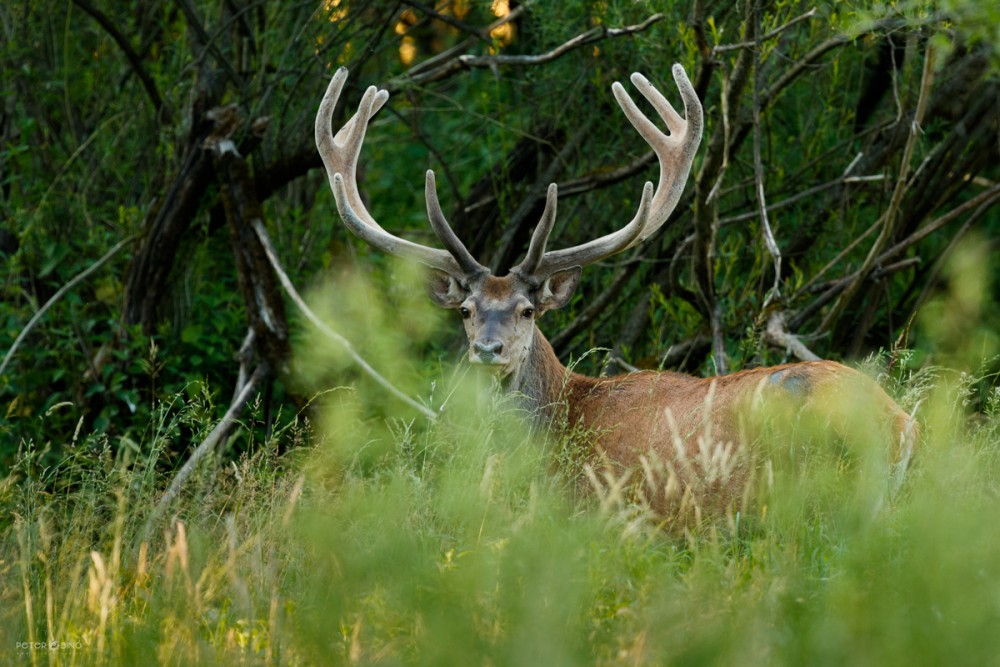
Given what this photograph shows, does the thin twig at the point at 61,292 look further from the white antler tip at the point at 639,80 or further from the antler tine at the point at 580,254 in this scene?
the white antler tip at the point at 639,80

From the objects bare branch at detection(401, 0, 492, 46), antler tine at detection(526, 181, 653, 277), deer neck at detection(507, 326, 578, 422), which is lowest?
deer neck at detection(507, 326, 578, 422)

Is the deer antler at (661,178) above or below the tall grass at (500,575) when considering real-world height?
above

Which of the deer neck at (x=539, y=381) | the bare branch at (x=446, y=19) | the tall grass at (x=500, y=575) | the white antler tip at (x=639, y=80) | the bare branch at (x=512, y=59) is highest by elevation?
the bare branch at (x=446, y=19)

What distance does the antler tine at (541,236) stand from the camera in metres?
5.85

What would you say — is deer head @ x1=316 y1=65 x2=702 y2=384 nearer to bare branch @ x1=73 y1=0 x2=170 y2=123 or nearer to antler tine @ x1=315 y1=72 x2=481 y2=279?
antler tine @ x1=315 y1=72 x2=481 y2=279

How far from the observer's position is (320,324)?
24.4ft

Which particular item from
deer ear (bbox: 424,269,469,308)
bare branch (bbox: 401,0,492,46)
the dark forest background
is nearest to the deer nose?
deer ear (bbox: 424,269,469,308)

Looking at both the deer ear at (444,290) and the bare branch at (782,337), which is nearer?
the deer ear at (444,290)

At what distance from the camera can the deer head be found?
20.0 feet

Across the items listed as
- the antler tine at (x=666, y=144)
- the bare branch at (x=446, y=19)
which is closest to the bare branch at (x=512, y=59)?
the bare branch at (x=446, y=19)

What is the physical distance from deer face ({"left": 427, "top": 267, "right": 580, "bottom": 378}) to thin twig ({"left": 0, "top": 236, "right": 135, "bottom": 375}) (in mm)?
2636

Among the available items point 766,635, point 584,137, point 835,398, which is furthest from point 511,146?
point 766,635

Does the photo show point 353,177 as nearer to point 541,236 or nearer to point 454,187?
point 541,236

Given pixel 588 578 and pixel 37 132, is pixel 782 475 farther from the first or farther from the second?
pixel 37 132
